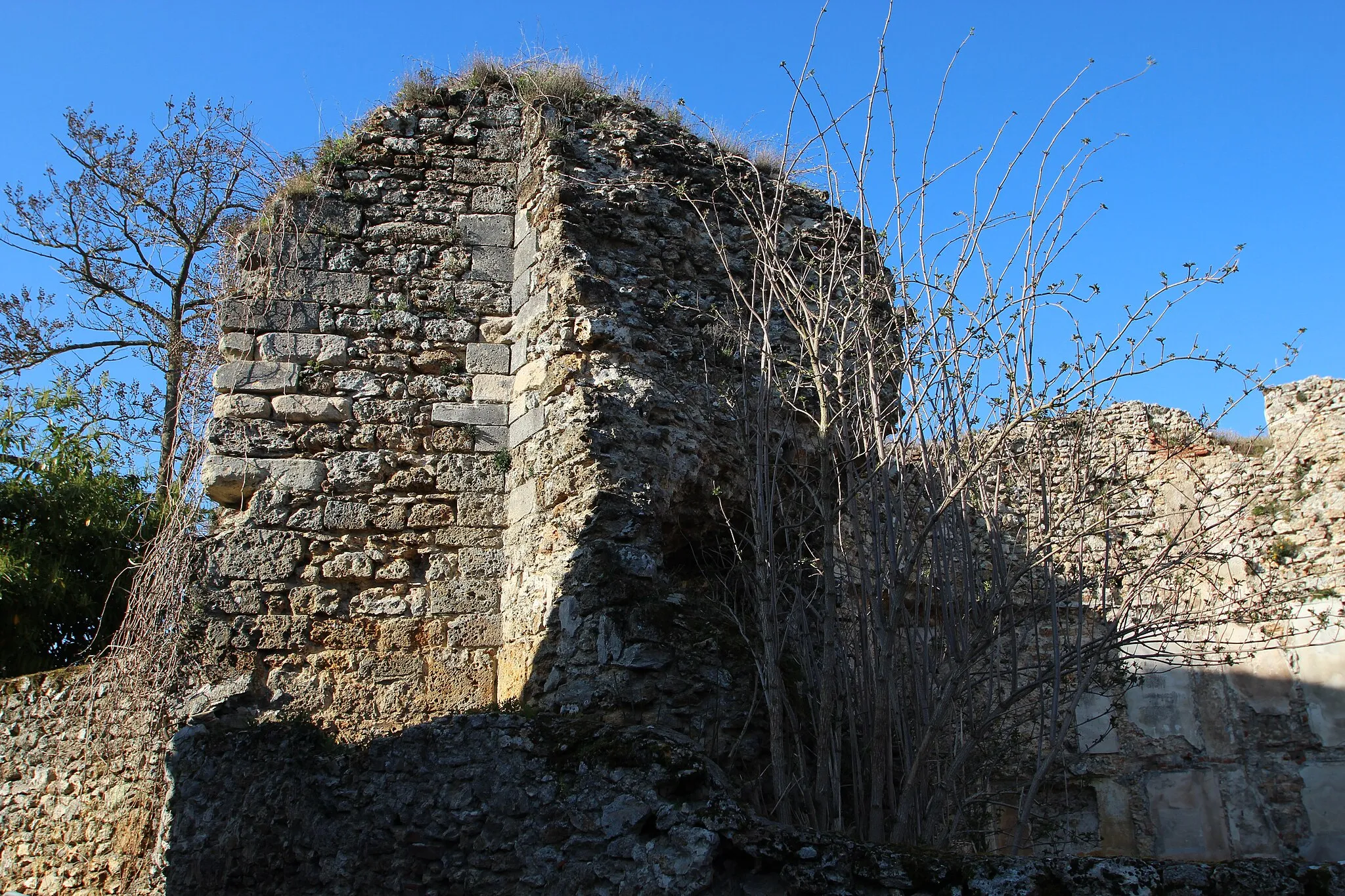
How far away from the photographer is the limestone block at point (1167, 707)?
28.0 feet

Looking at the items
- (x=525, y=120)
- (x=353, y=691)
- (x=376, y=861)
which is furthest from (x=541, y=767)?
(x=525, y=120)

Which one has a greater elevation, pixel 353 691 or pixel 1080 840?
pixel 353 691

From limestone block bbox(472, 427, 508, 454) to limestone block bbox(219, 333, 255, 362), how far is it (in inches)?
47.7

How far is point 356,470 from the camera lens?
509 centimetres

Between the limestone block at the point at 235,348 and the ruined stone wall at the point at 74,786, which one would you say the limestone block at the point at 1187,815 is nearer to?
the ruined stone wall at the point at 74,786

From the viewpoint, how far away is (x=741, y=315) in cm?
529

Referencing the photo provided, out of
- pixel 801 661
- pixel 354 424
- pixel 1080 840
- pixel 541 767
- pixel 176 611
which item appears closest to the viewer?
pixel 541 767

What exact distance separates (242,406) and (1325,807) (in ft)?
27.4

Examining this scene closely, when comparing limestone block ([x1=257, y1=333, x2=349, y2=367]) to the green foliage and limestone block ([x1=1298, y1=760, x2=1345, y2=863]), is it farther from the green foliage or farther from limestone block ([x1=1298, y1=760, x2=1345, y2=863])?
limestone block ([x1=1298, y1=760, x2=1345, y2=863])

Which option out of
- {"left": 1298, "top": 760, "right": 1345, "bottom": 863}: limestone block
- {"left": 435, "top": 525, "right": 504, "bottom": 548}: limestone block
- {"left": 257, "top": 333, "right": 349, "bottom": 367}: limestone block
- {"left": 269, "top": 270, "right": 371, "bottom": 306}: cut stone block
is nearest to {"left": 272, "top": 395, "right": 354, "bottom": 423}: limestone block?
{"left": 257, "top": 333, "right": 349, "bottom": 367}: limestone block

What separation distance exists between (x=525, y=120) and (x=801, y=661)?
11.3ft

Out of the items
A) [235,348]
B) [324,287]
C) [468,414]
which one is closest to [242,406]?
[235,348]

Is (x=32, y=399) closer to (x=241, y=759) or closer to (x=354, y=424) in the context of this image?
(x=354, y=424)

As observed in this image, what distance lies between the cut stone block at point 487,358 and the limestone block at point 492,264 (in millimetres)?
391
